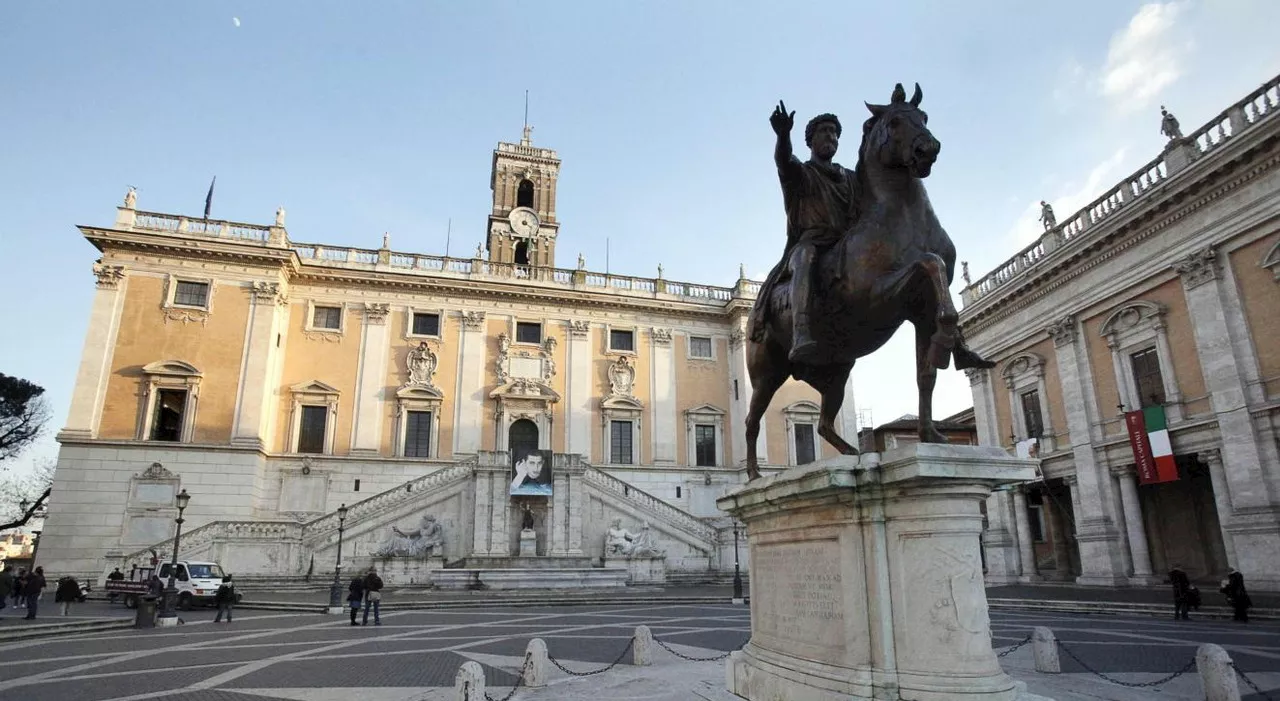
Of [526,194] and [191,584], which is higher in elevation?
[526,194]

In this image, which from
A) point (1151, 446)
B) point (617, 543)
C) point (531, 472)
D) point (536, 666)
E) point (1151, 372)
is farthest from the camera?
point (531, 472)

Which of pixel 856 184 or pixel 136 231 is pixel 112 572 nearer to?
pixel 136 231

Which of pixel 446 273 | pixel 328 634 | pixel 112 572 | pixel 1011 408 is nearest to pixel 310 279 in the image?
pixel 446 273

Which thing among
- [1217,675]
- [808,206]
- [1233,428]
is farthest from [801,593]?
[1233,428]

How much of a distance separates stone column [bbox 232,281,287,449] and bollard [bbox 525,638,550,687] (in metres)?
26.5

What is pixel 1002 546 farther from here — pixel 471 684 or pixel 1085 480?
pixel 471 684

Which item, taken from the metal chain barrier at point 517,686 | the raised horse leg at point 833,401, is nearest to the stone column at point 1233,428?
the raised horse leg at point 833,401

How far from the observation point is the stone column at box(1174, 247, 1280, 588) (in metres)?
17.8

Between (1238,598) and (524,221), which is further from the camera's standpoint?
(524,221)

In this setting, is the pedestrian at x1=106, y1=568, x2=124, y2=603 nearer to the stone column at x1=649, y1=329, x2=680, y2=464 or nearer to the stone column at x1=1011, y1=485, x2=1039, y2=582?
→ the stone column at x1=649, y1=329, x2=680, y2=464

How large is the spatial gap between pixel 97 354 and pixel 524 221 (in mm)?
23803

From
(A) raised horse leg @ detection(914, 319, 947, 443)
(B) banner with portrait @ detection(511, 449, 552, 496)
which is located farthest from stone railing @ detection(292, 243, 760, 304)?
(A) raised horse leg @ detection(914, 319, 947, 443)

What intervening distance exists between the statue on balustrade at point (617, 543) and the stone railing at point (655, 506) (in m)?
1.51

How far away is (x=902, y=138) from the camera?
4898 mm
